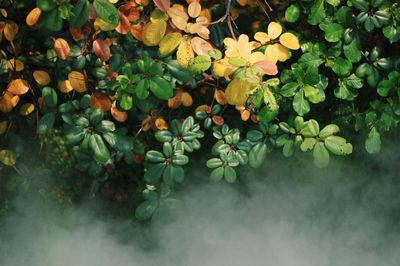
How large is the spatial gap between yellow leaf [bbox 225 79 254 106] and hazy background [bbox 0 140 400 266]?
728 mm

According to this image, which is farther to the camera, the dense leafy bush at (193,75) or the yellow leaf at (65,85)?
the yellow leaf at (65,85)

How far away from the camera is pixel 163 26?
7.23ft

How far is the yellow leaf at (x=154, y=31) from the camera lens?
2207 mm

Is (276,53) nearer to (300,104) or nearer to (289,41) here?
(289,41)

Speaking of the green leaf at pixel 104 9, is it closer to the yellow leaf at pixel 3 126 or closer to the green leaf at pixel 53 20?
the green leaf at pixel 53 20

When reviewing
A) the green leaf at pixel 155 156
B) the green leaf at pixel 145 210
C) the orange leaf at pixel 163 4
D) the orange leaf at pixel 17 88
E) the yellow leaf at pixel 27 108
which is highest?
the orange leaf at pixel 163 4

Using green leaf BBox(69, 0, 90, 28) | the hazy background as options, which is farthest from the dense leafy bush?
the hazy background

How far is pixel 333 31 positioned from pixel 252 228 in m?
1.02

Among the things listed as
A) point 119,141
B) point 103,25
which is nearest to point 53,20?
point 103,25

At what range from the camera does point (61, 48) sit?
2316mm

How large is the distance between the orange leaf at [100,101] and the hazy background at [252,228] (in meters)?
0.62

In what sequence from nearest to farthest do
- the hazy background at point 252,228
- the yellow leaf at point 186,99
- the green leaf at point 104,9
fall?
the green leaf at point 104,9 < the yellow leaf at point 186,99 < the hazy background at point 252,228

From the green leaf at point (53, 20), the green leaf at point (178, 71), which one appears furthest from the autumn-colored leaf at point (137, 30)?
the green leaf at point (53, 20)

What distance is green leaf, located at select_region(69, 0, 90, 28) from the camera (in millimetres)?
2158
